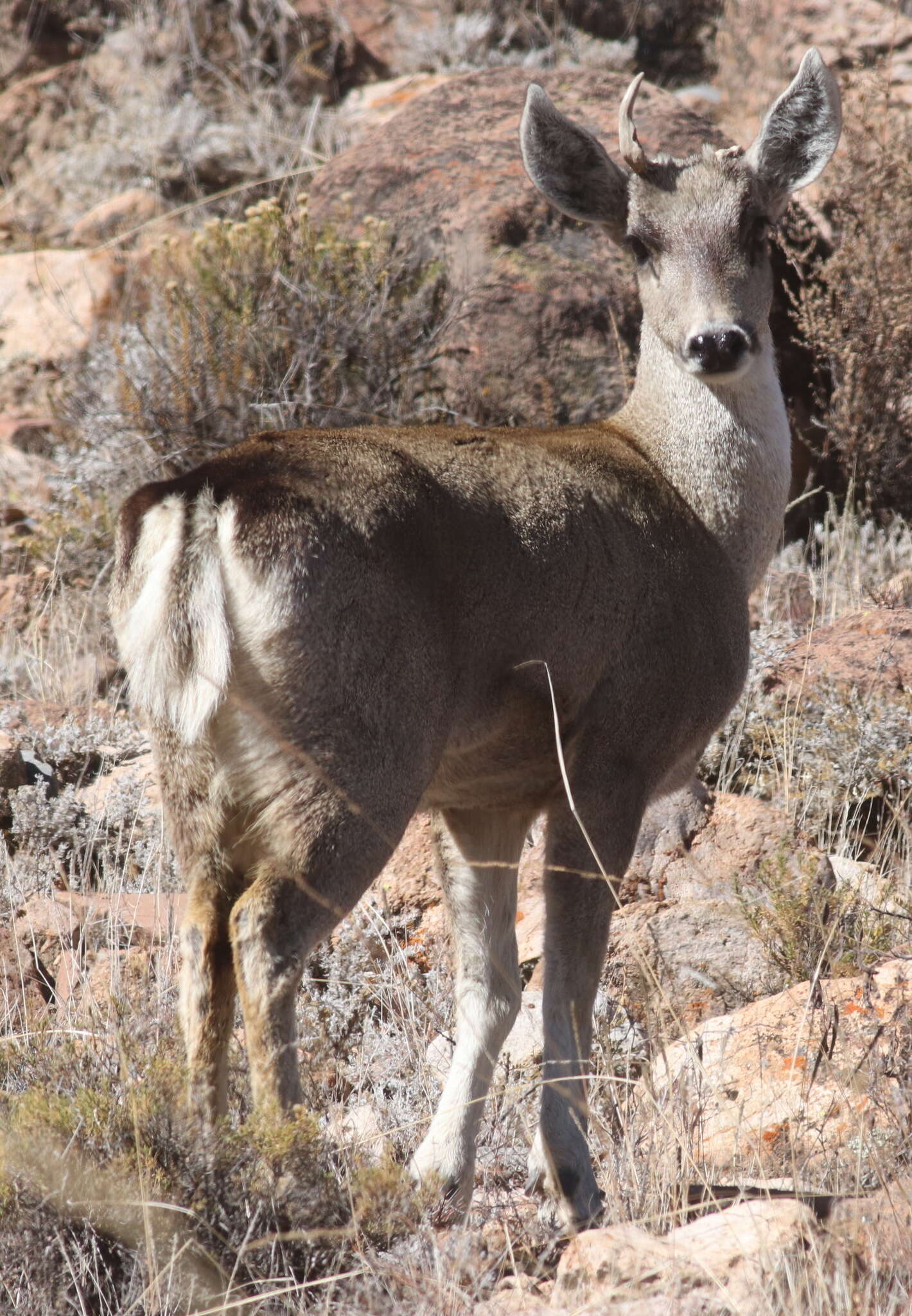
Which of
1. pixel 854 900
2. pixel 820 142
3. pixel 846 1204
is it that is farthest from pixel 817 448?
pixel 846 1204

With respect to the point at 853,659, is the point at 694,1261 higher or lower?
lower

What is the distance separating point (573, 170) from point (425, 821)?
2489 mm

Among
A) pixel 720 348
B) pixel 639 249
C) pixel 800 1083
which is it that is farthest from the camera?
pixel 639 249

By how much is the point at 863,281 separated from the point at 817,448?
3.46ft

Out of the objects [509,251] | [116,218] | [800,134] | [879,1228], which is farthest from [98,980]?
[116,218]

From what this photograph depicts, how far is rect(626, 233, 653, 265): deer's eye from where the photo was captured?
4887mm

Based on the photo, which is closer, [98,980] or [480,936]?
[480,936]

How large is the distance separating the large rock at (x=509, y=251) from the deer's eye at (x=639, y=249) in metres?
3.09

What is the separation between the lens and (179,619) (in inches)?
129

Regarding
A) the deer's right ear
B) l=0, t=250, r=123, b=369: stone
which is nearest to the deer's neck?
the deer's right ear

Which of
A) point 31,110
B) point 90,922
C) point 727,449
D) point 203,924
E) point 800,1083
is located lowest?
point 800,1083

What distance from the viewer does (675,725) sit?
4.10 m

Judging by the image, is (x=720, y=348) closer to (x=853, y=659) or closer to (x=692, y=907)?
(x=692, y=907)

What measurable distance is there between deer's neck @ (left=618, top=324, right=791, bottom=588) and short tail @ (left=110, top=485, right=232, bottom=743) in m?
1.84
